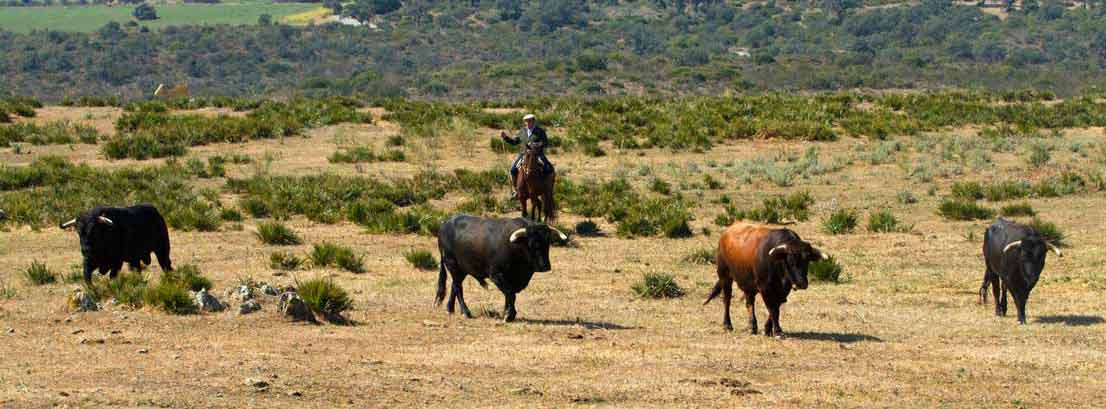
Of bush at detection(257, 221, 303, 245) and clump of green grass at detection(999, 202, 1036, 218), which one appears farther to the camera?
clump of green grass at detection(999, 202, 1036, 218)

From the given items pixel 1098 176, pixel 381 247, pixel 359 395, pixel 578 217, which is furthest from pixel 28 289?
pixel 1098 176

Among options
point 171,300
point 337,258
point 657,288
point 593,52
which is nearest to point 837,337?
point 657,288

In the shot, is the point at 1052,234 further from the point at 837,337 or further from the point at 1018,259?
the point at 837,337

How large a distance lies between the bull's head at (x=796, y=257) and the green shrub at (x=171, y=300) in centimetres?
575

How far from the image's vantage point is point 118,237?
1656 cm

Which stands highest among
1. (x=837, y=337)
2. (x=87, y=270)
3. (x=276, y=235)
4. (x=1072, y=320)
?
(x=837, y=337)

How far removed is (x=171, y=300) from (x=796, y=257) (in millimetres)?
6127

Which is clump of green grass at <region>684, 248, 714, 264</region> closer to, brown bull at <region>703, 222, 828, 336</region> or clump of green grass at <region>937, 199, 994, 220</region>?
brown bull at <region>703, 222, 828, 336</region>

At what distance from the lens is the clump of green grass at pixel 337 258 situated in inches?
754

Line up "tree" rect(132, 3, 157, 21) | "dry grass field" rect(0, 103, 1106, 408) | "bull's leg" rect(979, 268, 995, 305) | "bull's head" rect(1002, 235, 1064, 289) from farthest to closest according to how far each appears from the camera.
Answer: "tree" rect(132, 3, 157, 21)
"bull's leg" rect(979, 268, 995, 305)
"bull's head" rect(1002, 235, 1064, 289)
"dry grass field" rect(0, 103, 1106, 408)

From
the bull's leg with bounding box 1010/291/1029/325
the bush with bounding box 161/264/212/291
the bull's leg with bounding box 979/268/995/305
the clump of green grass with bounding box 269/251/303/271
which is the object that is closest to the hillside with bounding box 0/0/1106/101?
the bull's leg with bounding box 979/268/995/305

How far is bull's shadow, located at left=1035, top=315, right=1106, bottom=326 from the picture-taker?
15414 mm

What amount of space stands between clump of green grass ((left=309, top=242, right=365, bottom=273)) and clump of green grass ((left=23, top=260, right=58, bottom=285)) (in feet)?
11.4

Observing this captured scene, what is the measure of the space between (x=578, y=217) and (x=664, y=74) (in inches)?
2315
